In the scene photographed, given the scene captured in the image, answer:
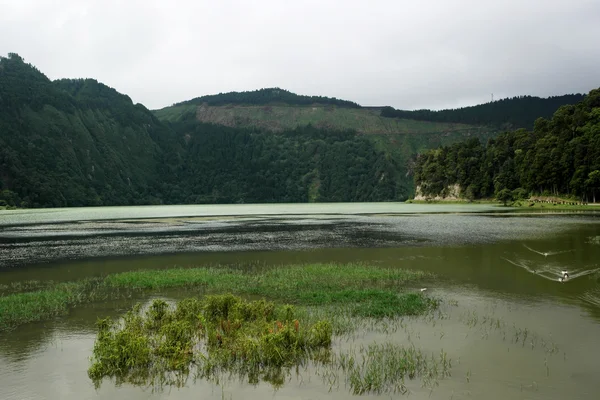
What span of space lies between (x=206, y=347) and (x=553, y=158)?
140325 millimetres

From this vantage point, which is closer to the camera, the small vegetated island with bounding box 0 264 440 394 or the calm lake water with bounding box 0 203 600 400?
the calm lake water with bounding box 0 203 600 400

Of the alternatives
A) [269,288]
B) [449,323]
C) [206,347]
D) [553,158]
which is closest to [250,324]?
[206,347]

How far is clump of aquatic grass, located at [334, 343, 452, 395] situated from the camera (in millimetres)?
11797

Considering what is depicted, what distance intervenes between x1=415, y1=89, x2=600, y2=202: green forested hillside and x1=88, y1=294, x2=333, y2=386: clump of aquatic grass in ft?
391

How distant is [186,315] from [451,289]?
14.2 metres

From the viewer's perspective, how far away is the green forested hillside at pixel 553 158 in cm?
11838

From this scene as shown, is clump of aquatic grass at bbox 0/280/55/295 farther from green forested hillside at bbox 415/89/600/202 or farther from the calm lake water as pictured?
green forested hillside at bbox 415/89/600/202

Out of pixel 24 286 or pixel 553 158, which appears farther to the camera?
pixel 553 158

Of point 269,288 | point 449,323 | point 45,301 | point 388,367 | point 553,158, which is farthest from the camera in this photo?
point 553,158

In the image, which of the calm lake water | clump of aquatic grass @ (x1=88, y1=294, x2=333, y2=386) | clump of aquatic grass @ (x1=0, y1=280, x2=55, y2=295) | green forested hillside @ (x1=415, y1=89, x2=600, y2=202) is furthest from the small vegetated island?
green forested hillside @ (x1=415, y1=89, x2=600, y2=202)

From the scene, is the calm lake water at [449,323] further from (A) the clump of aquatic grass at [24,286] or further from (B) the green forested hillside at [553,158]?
(B) the green forested hillside at [553,158]

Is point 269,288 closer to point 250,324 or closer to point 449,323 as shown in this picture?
point 250,324

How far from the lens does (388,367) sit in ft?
42.0

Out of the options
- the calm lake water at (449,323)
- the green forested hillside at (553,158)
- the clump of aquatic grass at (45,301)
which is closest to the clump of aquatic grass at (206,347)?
the calm lake water at (449,323)
